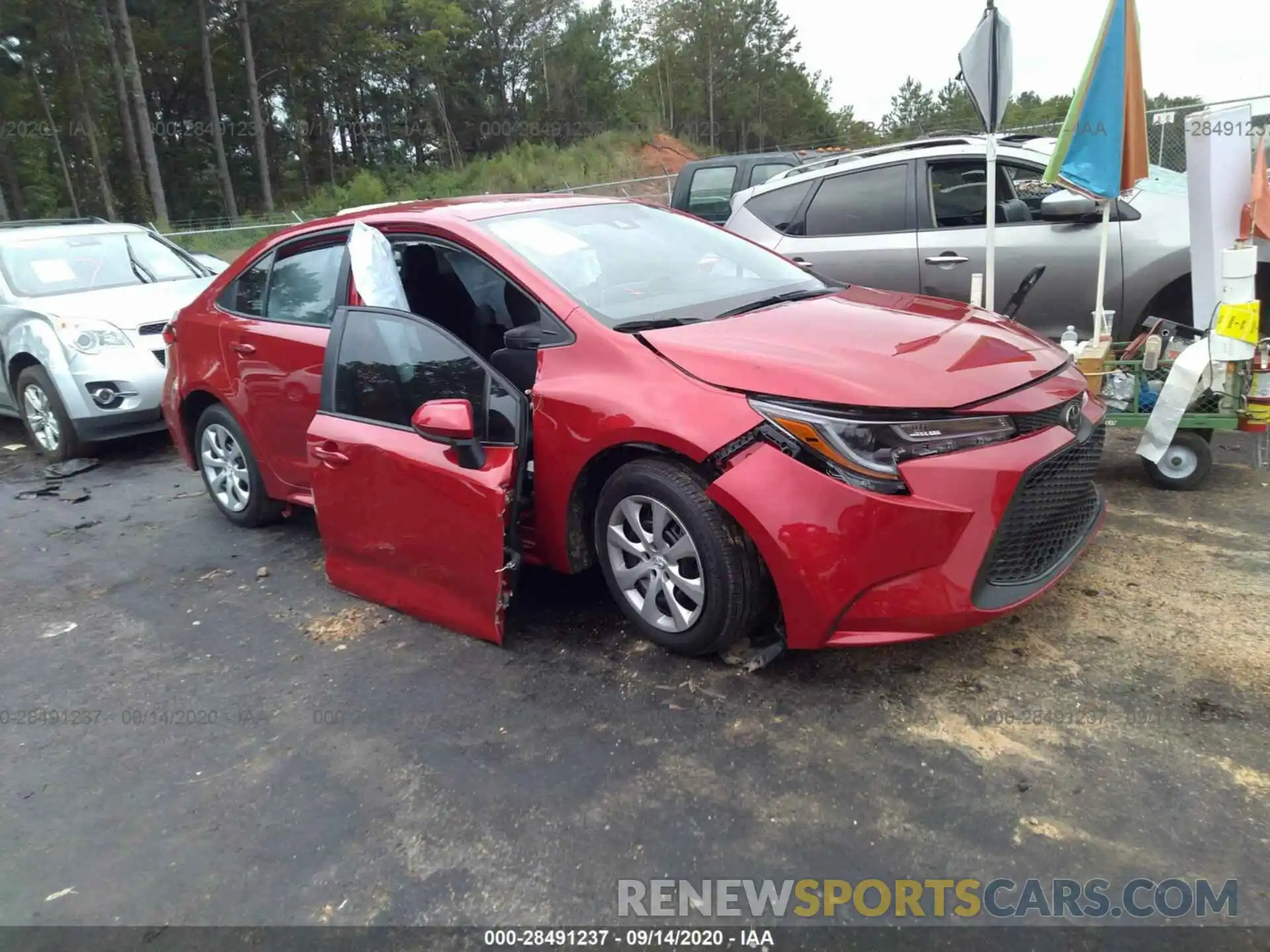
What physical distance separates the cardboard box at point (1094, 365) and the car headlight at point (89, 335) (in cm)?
649

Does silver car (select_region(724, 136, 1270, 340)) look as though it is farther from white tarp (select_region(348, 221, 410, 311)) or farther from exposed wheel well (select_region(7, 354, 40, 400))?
exposed wheel well (select_region(7, 354, 40, 400))

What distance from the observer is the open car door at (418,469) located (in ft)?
10.6

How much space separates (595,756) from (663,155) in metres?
41.8

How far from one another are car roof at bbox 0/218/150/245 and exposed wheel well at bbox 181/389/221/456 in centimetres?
366

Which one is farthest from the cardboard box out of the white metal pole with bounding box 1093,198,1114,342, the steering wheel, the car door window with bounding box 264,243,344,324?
the steering wheel

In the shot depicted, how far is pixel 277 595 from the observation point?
4293 mm

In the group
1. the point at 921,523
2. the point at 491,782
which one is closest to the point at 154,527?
the point at 491,782

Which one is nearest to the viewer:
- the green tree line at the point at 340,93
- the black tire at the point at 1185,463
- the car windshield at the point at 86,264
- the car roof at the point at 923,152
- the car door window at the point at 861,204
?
the black tire at the point at 1185,463

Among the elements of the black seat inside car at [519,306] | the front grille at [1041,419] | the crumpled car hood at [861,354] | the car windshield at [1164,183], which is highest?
the car windshield at [1164,183]

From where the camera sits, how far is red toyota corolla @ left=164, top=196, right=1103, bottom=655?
2773 mm

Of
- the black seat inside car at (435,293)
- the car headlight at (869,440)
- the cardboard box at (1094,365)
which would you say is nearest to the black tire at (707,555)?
the car headlight at (869,440)

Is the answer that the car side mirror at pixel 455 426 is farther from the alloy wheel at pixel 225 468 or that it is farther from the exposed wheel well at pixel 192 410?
the exposed wheel well at pixel 192 410

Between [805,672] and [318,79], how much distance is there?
4892 centimetres

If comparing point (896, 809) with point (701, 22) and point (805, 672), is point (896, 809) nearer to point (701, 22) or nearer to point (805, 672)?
point (805, 672)
